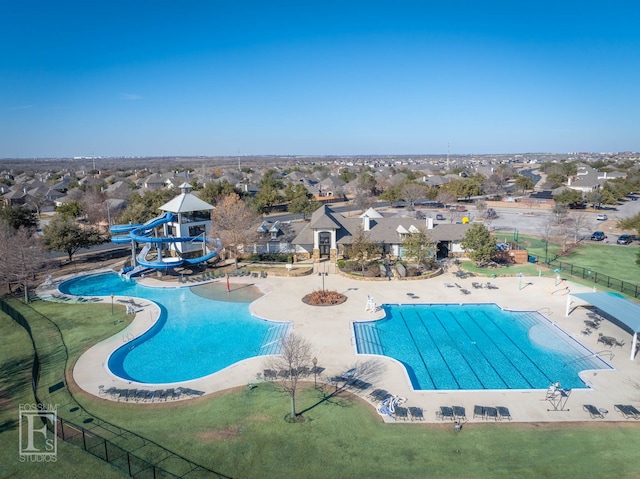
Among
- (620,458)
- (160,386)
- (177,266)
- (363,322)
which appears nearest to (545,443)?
(620,458)

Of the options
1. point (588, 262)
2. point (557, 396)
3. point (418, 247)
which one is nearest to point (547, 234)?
point (588, 262)

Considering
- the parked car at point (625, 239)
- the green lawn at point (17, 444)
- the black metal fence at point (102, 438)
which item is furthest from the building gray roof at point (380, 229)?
the green lawn at point (17, 444)

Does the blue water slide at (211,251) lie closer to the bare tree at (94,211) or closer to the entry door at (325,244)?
the entry door at (325,244)

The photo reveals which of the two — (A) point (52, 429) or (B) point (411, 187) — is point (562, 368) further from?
(B) point (411, 187)

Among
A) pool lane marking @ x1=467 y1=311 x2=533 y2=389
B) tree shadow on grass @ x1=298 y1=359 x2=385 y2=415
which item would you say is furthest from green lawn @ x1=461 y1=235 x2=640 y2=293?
tree shadow on grass @ x1=298 y1=359 x2=385 y2=415

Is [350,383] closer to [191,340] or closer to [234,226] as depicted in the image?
[191,340]

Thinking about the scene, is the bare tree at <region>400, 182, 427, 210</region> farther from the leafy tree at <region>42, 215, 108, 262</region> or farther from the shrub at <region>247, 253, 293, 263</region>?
the leafy tree at <region>42, 215, 108, 262</region>
